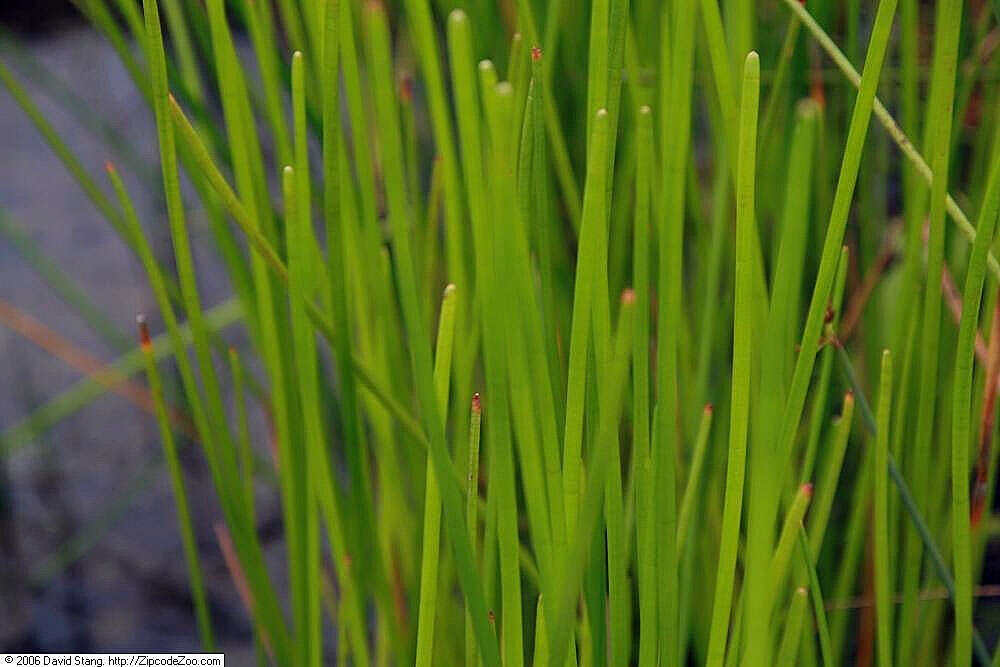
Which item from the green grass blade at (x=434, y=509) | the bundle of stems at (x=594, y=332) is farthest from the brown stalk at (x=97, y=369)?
the green grass blade at (x=434, y=509)

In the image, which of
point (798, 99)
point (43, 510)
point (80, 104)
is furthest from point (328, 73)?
point (43, 510)

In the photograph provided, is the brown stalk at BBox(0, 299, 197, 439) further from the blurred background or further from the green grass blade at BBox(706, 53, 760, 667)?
the green grass blade at BBox(706, 53, 760, 667)

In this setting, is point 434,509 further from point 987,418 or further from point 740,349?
point 987,418

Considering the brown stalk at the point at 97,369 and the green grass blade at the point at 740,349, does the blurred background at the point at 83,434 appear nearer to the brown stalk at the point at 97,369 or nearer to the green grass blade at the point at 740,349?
the brown stalk at the point at 97,369

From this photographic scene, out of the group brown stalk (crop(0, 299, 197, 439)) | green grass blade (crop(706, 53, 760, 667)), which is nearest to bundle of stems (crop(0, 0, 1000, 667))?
green grass blade (crop(706, 53, 760, 667))

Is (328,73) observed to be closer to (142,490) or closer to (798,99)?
(798,99)

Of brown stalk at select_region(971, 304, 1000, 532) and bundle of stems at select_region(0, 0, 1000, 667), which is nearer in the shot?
bundle of stems at select_region(0, 0, 1000, 667)
